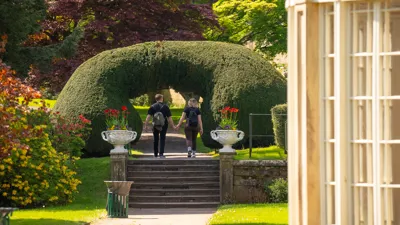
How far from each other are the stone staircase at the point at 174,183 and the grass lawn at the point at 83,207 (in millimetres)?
886

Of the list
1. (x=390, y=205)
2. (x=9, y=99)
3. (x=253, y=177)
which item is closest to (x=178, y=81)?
(x=253, y=177)

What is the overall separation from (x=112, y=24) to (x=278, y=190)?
1499cm

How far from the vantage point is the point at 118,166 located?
993 inches

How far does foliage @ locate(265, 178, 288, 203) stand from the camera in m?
24.2

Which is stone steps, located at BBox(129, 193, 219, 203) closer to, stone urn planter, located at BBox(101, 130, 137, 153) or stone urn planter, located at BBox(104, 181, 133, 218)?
stone urn planter, located at BBox(101, 130, 137, 153)

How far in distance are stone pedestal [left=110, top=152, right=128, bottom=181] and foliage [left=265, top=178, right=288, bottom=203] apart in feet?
11.5

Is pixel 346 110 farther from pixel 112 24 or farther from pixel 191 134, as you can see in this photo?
pixel 112 24

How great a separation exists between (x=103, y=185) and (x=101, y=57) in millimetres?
4944

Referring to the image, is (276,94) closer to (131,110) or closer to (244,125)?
(244,125)

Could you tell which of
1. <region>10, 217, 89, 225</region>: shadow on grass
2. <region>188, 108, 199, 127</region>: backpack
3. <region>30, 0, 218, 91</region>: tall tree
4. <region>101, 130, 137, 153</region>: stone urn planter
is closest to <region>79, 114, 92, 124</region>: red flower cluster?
<region>101, 130, 137, 153</region>: stone urn planter

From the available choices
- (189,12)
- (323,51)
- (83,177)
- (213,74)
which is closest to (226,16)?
(189,12)

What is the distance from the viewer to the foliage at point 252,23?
40.4m

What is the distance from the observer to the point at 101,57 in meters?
29.5

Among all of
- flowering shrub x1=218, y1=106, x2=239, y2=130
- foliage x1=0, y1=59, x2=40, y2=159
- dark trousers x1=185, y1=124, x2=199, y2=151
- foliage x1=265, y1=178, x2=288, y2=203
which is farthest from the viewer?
dark trousers x1=185, y1=124, x2=199, y2=151
